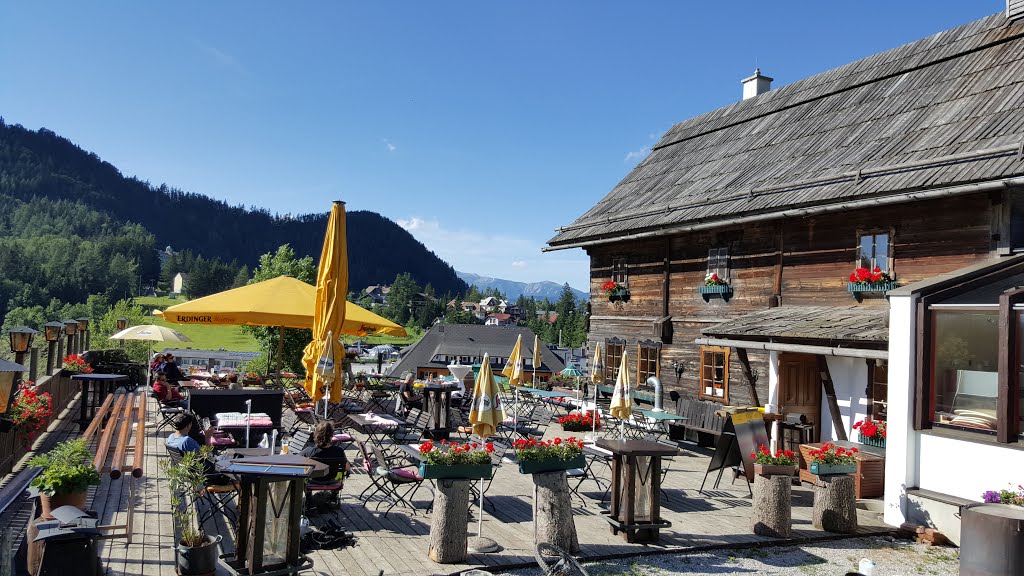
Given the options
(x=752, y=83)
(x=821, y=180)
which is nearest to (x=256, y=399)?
(x=821, y=180)

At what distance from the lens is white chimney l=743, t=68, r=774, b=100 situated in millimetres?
19406

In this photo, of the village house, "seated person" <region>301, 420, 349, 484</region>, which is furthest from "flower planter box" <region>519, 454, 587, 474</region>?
the village house

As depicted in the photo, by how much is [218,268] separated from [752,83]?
155120mm

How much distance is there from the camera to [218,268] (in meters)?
156

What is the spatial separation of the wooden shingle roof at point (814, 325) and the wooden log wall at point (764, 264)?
0.41 metres

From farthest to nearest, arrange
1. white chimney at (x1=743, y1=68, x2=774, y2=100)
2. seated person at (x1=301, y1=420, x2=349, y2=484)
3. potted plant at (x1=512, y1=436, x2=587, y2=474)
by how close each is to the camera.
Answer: white chimney at (x1=743, y1=68, x2=774, y2=100) < seated person at (x1=301, y1=420, x2=349, y2=484) < potted plant at (x1=512, y1=436, x2=587, y2=474)

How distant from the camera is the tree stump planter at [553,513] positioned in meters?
6.66

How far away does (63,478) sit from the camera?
223 inches

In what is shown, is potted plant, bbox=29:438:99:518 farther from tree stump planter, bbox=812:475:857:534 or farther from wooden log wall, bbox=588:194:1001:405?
wooden log wall, bbox=588:194:1001:405

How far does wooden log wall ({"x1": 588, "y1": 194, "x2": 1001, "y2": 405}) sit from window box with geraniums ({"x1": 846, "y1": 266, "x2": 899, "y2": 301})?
0.48 feet

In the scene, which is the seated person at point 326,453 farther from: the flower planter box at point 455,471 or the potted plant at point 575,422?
the potted plant at point 575,422

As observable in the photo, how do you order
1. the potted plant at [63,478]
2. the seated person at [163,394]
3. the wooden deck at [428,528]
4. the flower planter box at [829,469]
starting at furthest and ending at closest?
the seated person at [163,394] < the flower planter box at [829,469] < the wooden deck at [428,528] < the potted plant at [63,478]

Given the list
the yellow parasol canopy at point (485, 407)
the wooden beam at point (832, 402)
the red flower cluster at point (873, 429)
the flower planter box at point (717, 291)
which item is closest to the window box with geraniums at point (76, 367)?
the yellow parasol canopy at point (485, 407)

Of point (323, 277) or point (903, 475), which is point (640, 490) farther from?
point (323, 277)
